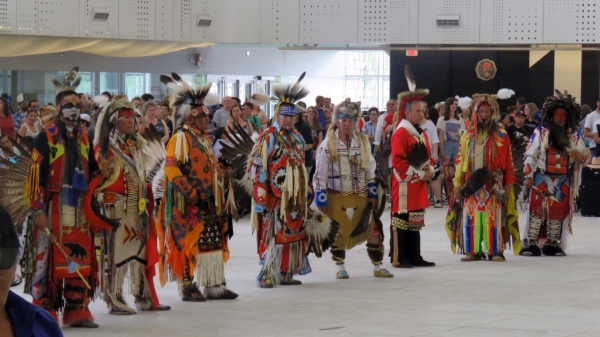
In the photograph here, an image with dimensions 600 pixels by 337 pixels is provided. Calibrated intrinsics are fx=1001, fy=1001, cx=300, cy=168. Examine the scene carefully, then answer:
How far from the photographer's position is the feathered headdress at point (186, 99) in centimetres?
732

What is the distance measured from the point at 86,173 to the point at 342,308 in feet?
6.62

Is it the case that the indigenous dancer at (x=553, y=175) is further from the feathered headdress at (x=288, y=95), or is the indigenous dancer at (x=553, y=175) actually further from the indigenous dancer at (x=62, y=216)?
the indigenous dancer at (x=62, y=216)

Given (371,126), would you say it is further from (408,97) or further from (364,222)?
(364,222)

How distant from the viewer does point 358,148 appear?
27.5ft

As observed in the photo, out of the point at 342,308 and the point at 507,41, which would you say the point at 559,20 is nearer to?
the point at 507,41

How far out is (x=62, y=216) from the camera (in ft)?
20.3

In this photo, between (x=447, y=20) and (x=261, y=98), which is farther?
(x=447, y=20)

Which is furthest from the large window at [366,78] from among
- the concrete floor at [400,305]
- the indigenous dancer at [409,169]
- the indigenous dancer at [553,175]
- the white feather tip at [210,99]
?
the white feather tip at [210,99]

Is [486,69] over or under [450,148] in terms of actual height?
over

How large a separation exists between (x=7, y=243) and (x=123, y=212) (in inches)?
176

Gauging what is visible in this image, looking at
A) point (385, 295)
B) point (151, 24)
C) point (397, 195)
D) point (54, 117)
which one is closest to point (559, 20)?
point (151, 24)

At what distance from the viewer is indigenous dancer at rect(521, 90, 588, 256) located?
9875 millimetres

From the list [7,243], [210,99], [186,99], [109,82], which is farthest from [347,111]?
[109,82]

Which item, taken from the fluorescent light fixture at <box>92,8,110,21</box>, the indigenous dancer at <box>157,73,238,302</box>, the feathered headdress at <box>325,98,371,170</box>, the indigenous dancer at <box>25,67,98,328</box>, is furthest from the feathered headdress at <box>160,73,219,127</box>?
the fluorescent light fixture at <box>92,8,110,21</box>
